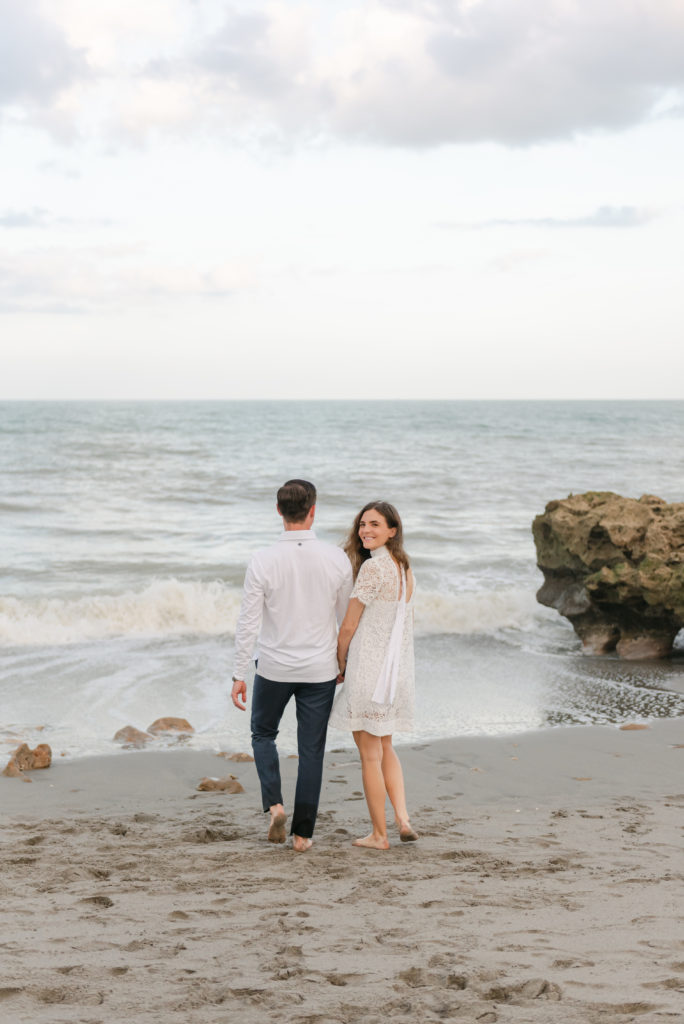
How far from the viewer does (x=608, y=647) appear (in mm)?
10180

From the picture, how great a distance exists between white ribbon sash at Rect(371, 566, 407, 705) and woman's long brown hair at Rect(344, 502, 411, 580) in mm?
121

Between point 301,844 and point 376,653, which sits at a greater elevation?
point 376,653

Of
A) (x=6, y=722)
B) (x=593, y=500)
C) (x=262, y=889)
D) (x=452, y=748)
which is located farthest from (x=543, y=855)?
(x=593, y=500)

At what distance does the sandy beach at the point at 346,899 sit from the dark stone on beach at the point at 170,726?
28.3 inches

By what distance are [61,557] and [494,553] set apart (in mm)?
7612

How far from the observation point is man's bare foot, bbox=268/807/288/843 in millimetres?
4809

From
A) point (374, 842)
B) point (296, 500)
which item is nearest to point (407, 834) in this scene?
point (374, 842)

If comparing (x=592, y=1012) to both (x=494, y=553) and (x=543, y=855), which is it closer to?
(x=543, y=855)

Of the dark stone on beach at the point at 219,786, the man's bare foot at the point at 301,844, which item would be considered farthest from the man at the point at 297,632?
the dark stone on beach at the point at 219,786

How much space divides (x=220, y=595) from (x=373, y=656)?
8052 millimetres

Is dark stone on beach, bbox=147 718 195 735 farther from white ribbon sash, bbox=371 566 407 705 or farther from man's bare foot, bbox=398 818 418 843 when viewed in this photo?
white ribbon sash, bbox=371 566 407 705

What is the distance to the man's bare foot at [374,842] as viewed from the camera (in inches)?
185

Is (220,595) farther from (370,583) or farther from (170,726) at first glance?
(370,583)

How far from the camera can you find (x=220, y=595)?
12617 mm
